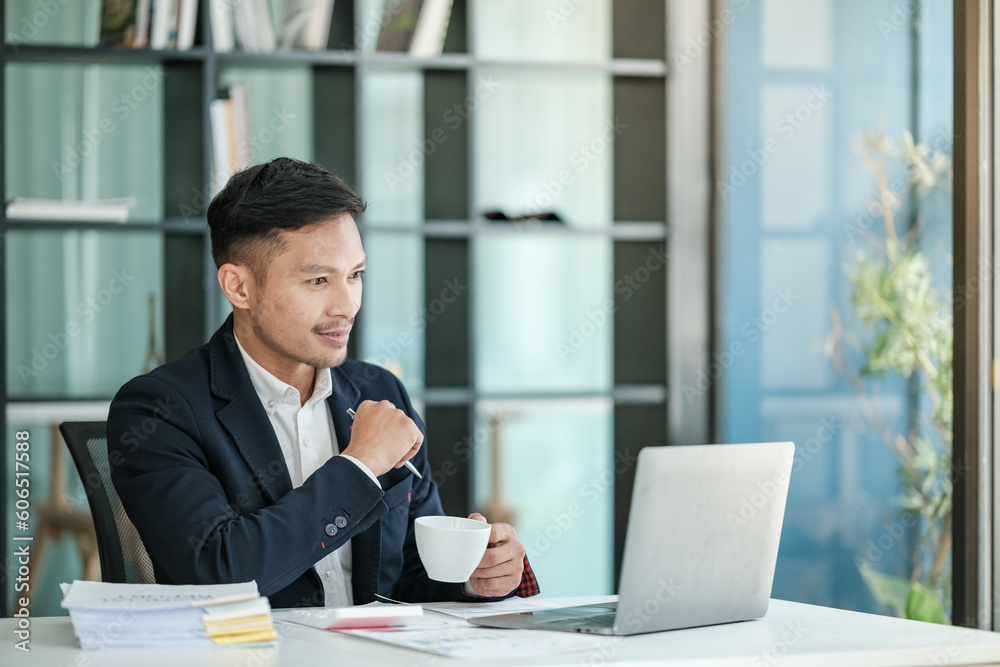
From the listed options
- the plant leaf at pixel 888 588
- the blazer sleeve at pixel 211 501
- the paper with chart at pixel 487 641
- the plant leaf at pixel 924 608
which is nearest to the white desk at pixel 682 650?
the paper with chart at pixel 487 641

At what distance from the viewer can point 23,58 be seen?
2.89 meters

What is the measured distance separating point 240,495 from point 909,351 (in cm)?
184

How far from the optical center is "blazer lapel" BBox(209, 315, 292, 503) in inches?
62.0

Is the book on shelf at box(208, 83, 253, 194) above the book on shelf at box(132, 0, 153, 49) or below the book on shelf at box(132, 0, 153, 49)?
below

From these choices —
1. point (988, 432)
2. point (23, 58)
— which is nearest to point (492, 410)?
point (988, 432)

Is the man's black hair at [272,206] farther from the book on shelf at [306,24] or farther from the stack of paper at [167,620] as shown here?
the book on shelf at [306,24]

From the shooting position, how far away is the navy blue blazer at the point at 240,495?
1406mm

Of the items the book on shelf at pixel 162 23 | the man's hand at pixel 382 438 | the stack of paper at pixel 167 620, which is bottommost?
the stack of paper at pixel 167 620

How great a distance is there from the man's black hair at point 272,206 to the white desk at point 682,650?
658mm

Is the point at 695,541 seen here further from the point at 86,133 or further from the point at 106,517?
the point at 86,133

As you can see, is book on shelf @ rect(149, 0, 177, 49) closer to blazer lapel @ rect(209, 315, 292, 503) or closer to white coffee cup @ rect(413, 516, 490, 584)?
blazer lapel @ rect(209, 315, 292, 503)

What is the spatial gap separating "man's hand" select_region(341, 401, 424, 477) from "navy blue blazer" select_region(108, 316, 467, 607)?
4cm

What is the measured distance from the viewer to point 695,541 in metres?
→ 1.19

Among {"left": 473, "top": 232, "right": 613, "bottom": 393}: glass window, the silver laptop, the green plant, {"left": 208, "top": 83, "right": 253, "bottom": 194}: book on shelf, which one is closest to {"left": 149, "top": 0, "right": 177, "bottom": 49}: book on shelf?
{"left": 208, "top": 83, "right": 253, "bottom": 194}: book on shelf
